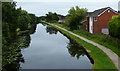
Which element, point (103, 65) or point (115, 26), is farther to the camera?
point (115, 26)

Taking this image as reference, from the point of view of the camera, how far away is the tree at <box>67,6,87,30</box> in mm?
56938

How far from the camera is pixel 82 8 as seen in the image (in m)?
60.6

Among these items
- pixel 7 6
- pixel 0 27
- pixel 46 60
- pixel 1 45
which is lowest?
pixel 46 60

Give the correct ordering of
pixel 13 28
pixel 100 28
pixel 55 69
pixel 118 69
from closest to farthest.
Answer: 1. pixel 118 69
2. pixel 55 69
3. pixel 13 28
4. pixel 100 28

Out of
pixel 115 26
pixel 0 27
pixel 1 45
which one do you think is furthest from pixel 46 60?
pixel 115 26

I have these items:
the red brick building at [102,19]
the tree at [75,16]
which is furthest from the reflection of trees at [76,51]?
the tree at [75,16]

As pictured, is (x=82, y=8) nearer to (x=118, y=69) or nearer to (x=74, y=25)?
(x=74, y=25)

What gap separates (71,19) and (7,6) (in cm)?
2716

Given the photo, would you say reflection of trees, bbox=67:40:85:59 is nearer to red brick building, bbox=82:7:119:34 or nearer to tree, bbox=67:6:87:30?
red brick building, bbox=82:7:119:34

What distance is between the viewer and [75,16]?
2240 inches

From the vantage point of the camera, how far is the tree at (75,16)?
56938 mm

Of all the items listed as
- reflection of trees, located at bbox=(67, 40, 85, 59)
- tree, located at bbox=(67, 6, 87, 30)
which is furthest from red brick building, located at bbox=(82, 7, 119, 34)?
reflection of trees, located at bbox=(67, 40, 85, 59)

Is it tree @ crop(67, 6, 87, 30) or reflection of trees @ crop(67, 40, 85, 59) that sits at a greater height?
tree @ crop(67, 6, 87, 30)

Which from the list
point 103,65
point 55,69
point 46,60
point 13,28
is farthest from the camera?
point 13,28
